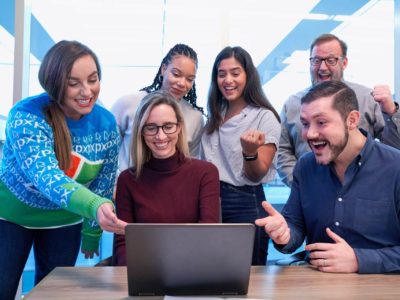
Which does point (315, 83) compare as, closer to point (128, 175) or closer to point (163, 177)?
point (163, 177)

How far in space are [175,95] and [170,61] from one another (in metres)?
0.18

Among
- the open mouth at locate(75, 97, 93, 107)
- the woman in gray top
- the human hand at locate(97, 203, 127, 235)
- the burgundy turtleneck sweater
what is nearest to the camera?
the human hand at locate(97, 203, 127, 235)

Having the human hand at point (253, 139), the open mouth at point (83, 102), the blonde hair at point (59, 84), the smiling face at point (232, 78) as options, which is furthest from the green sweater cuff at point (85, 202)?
the smiling face at point (232, 78)

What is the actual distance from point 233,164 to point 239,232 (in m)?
1.07

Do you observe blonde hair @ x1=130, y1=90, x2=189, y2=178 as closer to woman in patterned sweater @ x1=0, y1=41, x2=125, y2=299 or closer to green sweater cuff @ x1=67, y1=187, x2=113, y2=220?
woman in patterned sweater @ x1=0, y1=41, x2=125, y2=299

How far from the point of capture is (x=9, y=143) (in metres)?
1.67

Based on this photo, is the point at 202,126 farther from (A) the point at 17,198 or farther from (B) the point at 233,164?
(A) the point at 17,198

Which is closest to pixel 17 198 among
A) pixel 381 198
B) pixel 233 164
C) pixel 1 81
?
pixel 233 164

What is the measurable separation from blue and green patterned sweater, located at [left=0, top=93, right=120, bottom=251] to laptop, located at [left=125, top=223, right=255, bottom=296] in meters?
0.34

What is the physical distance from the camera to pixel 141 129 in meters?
1.89

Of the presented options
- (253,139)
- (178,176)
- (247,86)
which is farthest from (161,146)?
A: (247,86)

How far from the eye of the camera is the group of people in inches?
59.9

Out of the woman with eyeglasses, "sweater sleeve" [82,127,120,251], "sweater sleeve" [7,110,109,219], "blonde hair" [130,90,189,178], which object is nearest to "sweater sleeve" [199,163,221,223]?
the woman with eyeglasses

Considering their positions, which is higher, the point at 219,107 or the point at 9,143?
the point at 219,107
